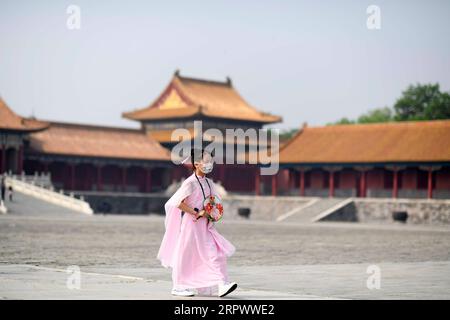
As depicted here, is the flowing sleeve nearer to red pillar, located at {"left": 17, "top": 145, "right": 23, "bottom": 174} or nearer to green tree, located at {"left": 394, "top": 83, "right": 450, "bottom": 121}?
red pillar, located at {"left": 17, "top": 145, "right": 23, "bottom": 174}

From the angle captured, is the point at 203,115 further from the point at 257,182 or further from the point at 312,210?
the point at 312,210

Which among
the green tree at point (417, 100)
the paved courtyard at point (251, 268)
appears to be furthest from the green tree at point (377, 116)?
the paved courtyard at point (251, 268)

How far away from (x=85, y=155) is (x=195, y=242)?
49153 millimetres

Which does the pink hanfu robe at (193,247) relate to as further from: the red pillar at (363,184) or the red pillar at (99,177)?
the red pillar at (99,177)

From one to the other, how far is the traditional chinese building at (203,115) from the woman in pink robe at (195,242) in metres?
52.1

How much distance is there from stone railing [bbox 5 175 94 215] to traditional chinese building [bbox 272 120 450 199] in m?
13.3

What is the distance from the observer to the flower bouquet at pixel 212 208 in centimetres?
1161

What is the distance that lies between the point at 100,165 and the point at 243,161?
8.53m

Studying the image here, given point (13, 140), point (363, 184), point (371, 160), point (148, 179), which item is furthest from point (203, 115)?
point (371, 160)

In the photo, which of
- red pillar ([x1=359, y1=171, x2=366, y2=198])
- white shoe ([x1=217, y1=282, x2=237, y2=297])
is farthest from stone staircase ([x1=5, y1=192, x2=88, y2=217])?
white shoe ([x1=217, y1=282, x2=237, y2=297])

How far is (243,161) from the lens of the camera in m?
62.7

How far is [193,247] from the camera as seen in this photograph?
455 inches

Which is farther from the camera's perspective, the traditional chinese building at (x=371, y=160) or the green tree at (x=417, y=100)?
the green tree at (x=417, y=100)

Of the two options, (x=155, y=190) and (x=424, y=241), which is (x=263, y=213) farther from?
(x=424, y=241)
